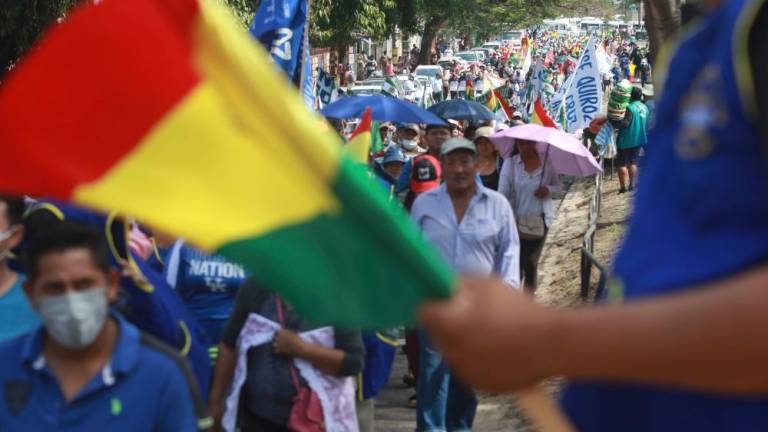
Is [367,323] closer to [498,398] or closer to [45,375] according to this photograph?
[45,375]

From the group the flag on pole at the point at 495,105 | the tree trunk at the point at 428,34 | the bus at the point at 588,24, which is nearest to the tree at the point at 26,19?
the flag on pole at the point at 495,105

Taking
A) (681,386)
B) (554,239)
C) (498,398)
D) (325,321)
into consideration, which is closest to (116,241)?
(325,321)

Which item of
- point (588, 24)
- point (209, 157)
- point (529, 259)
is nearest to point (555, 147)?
point (529, 259)

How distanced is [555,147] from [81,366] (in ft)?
28.4

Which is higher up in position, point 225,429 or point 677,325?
point 677,325

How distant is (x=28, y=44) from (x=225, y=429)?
1365cm

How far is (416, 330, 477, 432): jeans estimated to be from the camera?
8031mm

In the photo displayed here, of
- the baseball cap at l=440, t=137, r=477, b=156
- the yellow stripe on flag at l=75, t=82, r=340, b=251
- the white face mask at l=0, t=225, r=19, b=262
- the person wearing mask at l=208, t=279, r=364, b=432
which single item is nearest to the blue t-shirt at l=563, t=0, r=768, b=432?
the yellow stripe on flag at l=75, t=82, r=340, b=251

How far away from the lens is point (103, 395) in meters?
3.39

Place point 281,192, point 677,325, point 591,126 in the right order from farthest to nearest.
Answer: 1. point 591,126
2. point 281,192
3. point 677,325

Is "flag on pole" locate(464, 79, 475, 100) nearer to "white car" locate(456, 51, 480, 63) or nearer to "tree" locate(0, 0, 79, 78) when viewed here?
"tree" locate(0, 0, 79, 78)

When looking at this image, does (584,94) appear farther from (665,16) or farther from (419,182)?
(665,16)

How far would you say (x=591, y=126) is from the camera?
20.6 metres

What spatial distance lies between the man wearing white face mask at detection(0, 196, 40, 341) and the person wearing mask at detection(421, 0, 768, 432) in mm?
3107
